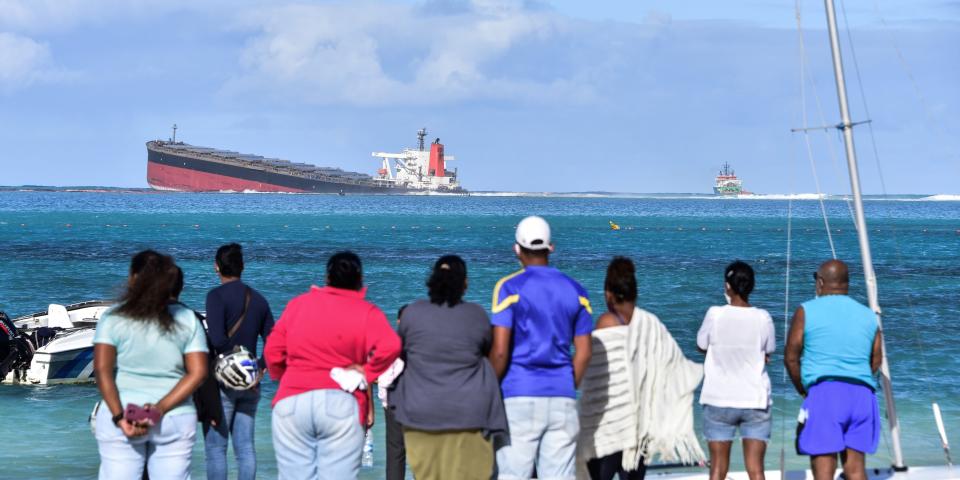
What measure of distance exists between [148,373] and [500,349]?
1.47 meters

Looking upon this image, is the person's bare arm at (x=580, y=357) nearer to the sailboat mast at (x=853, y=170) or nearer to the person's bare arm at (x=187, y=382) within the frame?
the person's bare arm at (x=187, y=382)

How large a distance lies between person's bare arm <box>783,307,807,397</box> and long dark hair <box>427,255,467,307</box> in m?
1.73

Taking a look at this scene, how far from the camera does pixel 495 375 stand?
17.3 feet

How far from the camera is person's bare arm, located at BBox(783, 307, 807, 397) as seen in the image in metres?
5.94

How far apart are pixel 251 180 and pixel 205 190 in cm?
634

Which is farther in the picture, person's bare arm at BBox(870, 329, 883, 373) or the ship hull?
the ship hull

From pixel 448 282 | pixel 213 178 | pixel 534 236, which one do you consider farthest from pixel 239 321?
pixel 213 178

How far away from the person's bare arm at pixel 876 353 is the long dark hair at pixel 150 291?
334 cm

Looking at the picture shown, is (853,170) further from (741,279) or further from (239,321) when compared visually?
(239,321)

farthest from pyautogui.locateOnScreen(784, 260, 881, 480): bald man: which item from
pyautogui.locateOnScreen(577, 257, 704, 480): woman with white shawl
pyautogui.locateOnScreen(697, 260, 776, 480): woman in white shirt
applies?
pyautogui.locateOnScreen(577, 257, 704, 480): woman with white shawl

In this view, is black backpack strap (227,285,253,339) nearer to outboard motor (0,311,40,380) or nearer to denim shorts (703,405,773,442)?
denim shorts (703,405,773,442)

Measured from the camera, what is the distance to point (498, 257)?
47.0 m

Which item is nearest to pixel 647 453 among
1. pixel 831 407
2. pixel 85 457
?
pixel 831 407

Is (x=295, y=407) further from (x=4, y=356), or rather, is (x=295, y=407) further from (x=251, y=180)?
(x=251, y=180)
